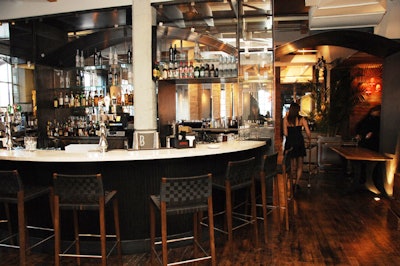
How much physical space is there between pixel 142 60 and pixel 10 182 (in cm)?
258

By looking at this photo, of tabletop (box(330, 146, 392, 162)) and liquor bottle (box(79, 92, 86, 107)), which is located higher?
liquor bottle (box(79, 92, 86, 107))

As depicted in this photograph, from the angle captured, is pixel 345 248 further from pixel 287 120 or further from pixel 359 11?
pixel 359 11

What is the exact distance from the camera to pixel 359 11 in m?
5.31

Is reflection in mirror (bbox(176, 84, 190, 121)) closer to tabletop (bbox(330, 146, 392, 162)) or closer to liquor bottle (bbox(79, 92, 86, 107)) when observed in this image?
liquor bottle (bbox(79, 92, 86, 107))

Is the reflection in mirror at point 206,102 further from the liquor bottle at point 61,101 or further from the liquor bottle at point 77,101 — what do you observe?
the liquor bottle at point 61,101

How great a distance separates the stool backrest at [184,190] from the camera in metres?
2.69

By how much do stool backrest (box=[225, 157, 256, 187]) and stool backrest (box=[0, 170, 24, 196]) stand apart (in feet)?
5.93

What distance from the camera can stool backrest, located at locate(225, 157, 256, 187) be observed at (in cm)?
322

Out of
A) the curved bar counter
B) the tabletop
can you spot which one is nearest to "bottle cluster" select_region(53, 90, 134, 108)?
the curved bar counter

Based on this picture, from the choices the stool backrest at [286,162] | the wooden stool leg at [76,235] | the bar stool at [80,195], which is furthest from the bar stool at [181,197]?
the stool backrest at [286,162]

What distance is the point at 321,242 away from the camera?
3.71 meters

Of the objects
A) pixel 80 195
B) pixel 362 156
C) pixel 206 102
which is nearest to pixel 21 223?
pixel 80 195

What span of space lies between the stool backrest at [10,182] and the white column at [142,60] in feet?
7.36

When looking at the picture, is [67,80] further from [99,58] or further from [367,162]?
[367,162]
